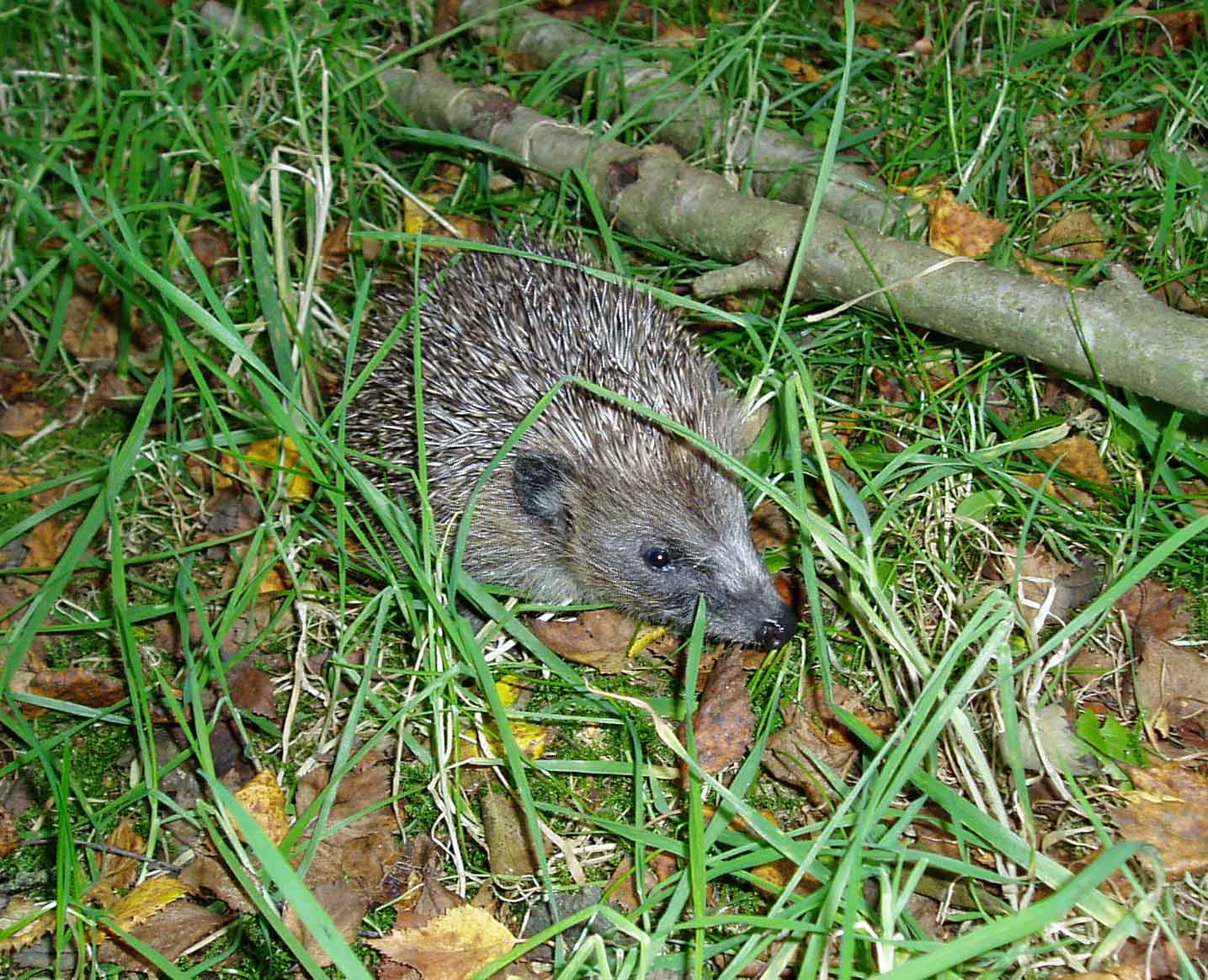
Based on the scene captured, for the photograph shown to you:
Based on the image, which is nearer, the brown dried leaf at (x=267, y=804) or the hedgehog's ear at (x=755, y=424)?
the brown dried leaf at (x=267, y=804)

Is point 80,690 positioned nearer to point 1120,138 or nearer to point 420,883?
point 420,883

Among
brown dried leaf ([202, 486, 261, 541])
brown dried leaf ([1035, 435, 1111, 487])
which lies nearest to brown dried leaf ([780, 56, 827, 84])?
brown dried leaf ([1035, 435, 1111, 487])

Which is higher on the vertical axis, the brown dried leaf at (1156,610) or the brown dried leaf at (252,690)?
the brown dried leaf at (1156,610)

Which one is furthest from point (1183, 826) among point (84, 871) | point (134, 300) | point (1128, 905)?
point (134, 300)

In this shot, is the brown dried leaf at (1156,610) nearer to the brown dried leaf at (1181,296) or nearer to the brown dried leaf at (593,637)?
the brown dried leaf at (1181,296)

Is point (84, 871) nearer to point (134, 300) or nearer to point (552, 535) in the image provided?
point (552, 535)

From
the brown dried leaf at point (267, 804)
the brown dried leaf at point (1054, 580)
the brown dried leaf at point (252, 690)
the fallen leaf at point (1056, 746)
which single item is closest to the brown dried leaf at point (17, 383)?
the brown dried leaf at point (252, 690)

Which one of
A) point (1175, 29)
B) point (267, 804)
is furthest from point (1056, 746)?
point (1175, 29)
